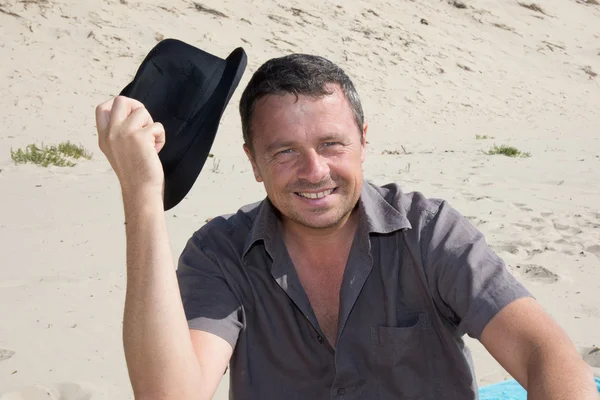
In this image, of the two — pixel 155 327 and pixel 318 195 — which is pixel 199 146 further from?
pixel 155 327

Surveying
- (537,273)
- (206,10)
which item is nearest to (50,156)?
(537,273)

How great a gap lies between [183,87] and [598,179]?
665cm

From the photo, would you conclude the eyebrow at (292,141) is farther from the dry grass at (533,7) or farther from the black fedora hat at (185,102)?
the dry grass at (533,7)

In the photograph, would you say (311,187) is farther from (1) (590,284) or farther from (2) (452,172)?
(2) (452,172)

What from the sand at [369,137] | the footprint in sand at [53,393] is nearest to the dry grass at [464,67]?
the sand at [369,137]

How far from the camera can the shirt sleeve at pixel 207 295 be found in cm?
210

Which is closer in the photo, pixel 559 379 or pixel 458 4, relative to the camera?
pixel 559 379

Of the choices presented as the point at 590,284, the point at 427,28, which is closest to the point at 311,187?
the point at 590,284

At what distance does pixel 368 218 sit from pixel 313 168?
0.25m

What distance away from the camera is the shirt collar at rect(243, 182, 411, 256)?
2193 millimetres

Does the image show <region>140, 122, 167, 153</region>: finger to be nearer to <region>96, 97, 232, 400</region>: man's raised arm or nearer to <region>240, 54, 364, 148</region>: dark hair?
<region>96, 97, 232, 400</region>: man's raised arm

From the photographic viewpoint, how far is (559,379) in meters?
1.74

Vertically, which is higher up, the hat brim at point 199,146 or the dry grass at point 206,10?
the hat brim at point 199,146

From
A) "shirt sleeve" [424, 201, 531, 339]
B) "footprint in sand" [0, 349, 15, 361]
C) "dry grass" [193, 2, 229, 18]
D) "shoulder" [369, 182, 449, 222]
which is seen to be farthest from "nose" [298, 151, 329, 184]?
"dry grass" [193, 2, 229, 18]
